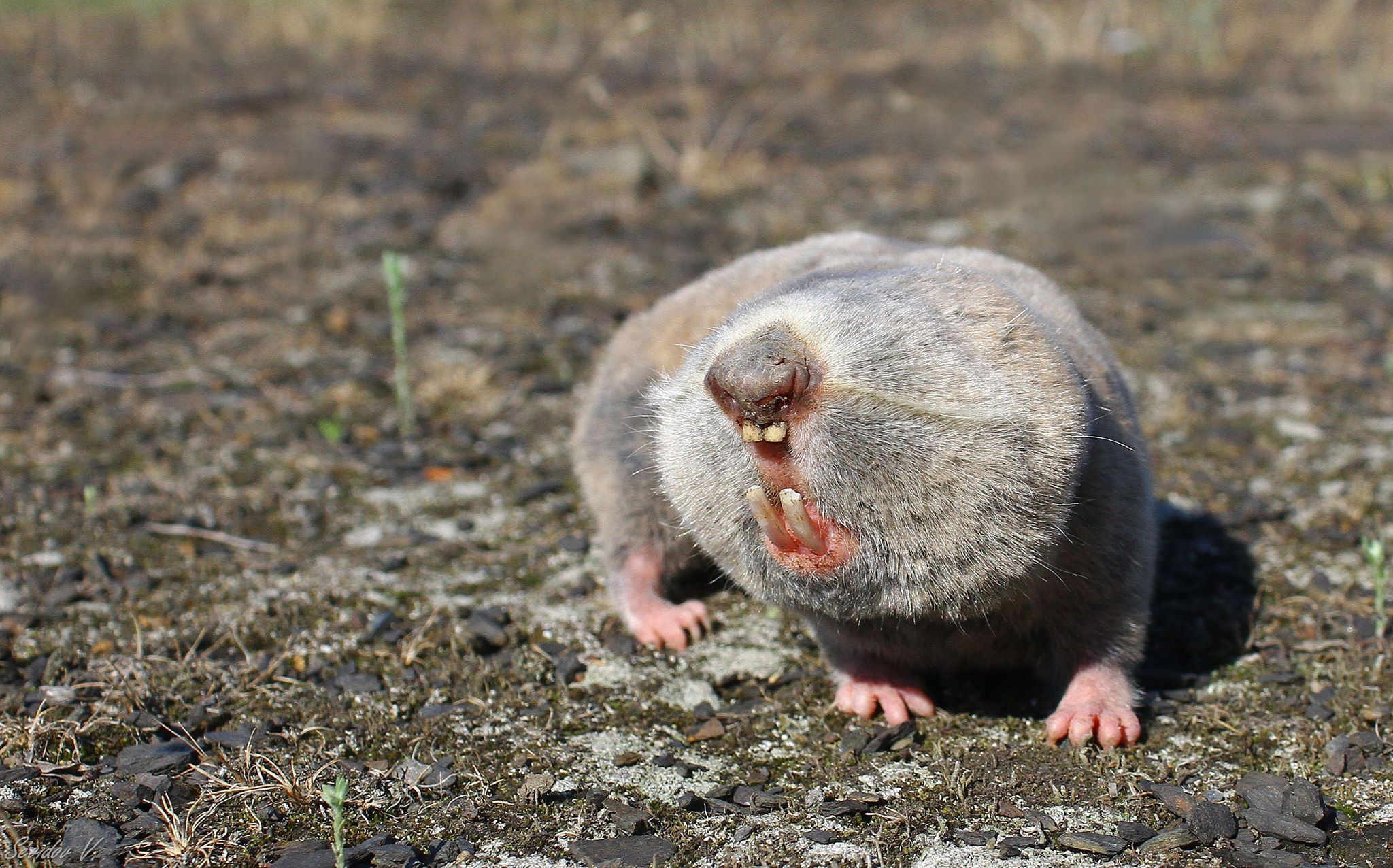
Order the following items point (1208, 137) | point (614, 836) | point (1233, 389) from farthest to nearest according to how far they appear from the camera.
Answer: point (1208, 137), point (1233, 389), point (614, 836)

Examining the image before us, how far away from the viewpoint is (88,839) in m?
2.59

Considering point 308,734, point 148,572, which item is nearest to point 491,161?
point 148,572

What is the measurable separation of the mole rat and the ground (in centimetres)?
26

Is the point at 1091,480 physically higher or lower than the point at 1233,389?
higher

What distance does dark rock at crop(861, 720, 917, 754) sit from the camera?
3.01m

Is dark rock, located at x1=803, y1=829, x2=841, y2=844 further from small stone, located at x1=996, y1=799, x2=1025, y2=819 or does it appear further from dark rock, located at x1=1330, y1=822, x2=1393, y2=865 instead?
dark rock, located at x1=1330, y1=822, x2=1393, y2=865

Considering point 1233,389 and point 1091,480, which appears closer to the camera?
point 1091,480

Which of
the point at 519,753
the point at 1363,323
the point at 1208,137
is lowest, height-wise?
the point at 519,753

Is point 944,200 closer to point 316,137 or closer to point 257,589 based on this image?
point 316,137

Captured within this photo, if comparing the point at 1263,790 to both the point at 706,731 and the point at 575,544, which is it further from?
the point at 575,544

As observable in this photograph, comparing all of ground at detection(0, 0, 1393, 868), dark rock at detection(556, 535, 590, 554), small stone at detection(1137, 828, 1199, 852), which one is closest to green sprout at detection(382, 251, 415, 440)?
ground at detection(0, 0, 1393, 868)

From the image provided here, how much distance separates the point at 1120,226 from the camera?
7.23 m

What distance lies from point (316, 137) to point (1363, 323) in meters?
6.38

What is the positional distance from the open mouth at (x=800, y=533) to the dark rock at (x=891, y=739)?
76 cm
